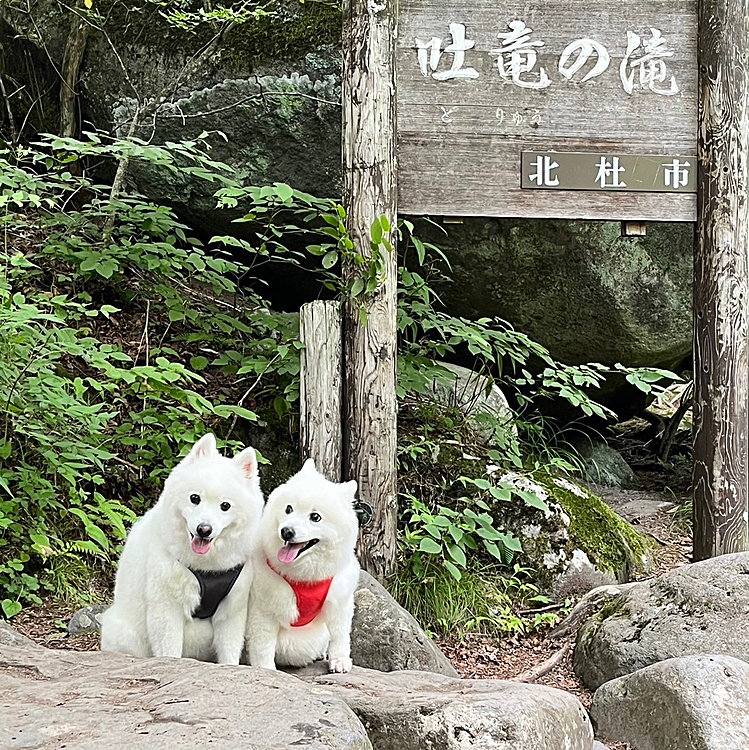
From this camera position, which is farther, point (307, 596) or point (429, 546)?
point (429, 546)

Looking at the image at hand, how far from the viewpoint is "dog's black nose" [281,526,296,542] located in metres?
2.95

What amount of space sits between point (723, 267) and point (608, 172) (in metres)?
0.87

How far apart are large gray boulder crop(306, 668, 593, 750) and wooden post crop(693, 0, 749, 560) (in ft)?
7.86

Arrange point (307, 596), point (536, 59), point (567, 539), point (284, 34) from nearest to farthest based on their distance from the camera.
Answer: point (307, 596) → point (536, 59) → point (567, 539) → point (284, 34)

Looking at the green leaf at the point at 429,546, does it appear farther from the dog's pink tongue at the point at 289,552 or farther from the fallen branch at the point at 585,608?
the dog's pink tongue at the point at 289,552

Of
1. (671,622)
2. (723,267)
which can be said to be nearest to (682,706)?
(671,622)

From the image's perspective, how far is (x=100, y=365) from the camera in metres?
4.48

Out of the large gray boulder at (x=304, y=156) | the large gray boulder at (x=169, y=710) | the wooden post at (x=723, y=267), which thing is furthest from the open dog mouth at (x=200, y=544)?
the large gray boulder at (x=304, y=156)

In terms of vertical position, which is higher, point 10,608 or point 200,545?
point 200,545

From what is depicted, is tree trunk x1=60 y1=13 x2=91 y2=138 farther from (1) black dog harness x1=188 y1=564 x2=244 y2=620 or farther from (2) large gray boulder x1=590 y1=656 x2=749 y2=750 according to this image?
(2) large gray boulder x1=590 y1=656 x2=749 y2=750

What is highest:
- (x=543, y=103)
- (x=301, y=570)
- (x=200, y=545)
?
(x=543, y=103)

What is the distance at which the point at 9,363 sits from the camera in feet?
15.9

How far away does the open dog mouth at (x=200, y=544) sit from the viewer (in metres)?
2.88

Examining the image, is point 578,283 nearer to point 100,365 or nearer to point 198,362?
point 198,362
